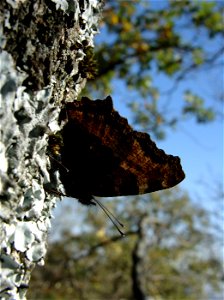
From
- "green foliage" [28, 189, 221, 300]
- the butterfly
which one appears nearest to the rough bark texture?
the butterfly

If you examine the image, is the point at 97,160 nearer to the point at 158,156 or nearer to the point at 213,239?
the point at 158,156

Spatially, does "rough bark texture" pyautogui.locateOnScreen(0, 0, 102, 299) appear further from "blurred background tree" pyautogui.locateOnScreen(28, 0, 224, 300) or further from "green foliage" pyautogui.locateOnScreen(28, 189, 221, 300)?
"green foliage" pyautogui.locateOnScreen(28, 189, 221, 300)

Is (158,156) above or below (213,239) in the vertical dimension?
below

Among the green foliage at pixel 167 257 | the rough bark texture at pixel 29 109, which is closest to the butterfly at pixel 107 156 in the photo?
the rough bark texture at pixel 29 109

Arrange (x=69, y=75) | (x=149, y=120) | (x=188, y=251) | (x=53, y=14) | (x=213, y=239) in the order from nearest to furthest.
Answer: (x=53, y=14), (x=69, y=75), (x=149, y=120), (x=213, y=239), (x=188, y=251)

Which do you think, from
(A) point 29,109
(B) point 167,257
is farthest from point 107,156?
(B) point 167,257

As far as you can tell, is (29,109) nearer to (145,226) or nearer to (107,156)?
(107,156)

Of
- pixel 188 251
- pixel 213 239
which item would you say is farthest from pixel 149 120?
pixel 188 251

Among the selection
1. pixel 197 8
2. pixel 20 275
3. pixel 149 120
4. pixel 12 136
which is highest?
pixel 197 8
